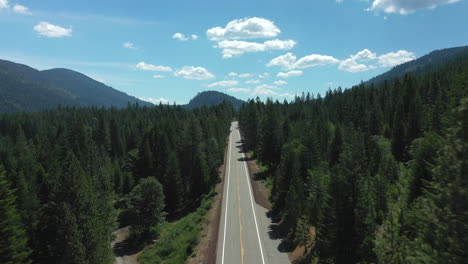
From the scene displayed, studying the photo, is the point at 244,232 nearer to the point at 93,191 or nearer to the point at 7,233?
the point at 93,191

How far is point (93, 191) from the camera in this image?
3341cm

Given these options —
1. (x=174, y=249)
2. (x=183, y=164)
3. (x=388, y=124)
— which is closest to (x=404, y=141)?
(x=388, y=124)

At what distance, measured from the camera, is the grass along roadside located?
110 ft

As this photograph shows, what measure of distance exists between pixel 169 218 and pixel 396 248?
43514 millimetres

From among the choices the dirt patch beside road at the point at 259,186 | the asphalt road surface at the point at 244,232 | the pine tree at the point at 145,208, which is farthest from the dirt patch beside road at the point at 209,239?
the pine tree at the point at 145,208

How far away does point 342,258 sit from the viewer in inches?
906

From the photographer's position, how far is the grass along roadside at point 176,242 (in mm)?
33656

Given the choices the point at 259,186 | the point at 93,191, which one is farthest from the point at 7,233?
the point at 259,186

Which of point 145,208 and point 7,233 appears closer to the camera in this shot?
point 7,233

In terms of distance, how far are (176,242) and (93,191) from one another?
11.5 m

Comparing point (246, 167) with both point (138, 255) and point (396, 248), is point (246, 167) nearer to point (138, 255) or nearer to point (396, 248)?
point (138, 255)

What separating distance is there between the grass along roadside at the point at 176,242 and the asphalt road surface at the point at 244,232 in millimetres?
3299

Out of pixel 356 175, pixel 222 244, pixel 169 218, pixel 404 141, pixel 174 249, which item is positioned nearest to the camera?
pixel 356 175

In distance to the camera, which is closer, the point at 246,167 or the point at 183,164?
the point at 183,164
